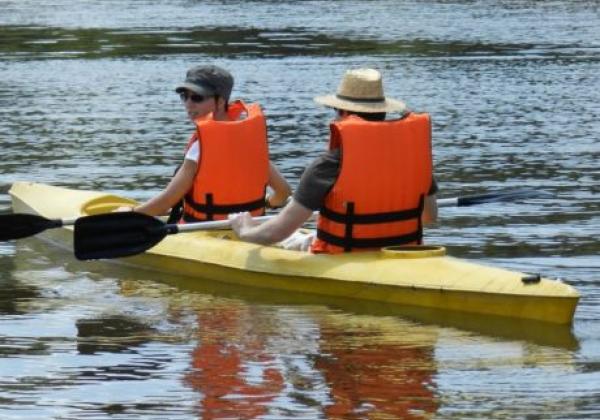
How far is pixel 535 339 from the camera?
29.7 ft

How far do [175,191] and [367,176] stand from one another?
1701mm

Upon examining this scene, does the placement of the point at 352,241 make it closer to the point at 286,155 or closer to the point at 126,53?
the point at 286,155

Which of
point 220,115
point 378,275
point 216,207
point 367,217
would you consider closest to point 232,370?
point 378,275

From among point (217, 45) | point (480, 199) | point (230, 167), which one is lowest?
point (217, 45)

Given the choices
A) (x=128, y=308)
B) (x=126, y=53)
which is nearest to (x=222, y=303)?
(x=128, y=308)

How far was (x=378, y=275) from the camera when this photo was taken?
9.80 m

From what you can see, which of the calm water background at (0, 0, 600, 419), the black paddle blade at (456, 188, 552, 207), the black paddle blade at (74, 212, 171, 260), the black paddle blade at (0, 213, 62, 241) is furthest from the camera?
the black paddle blade at (0, 213, 62, 241)

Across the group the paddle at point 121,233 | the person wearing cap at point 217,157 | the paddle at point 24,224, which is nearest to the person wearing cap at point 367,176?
the paddle at point 121,233

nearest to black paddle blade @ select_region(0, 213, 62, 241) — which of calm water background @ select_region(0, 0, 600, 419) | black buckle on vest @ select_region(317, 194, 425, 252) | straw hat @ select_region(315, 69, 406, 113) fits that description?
calm water background @ select_region(0, 0, 600, 419)

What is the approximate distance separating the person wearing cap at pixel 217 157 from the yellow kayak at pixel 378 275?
277 mm

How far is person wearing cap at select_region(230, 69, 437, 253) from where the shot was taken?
31.6 ft

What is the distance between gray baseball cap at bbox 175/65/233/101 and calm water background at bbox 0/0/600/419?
1238 millimetres

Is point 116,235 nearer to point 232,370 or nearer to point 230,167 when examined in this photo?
point 230,167

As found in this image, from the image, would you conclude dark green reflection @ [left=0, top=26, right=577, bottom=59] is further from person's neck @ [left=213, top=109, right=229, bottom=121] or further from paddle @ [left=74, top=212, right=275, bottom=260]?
paddle @ [left=74, top=212, right=275, bottom=260]
